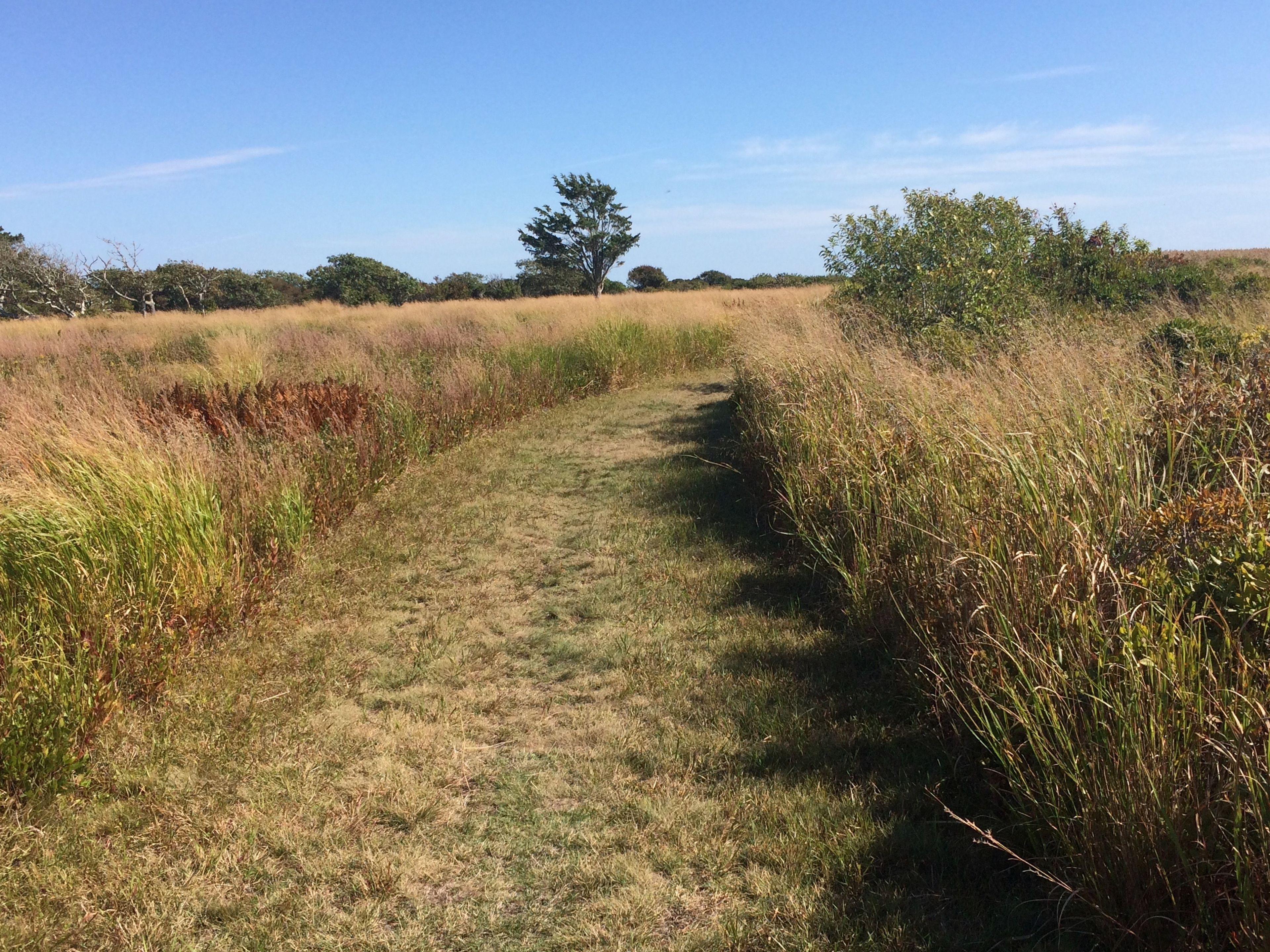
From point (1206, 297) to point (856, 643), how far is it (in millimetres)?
10726

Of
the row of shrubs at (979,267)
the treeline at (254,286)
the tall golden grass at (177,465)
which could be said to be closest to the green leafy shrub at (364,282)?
the treeline at (254,286)

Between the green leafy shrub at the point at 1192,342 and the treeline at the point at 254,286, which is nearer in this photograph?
the green leafy shrub at the point at 1192,342

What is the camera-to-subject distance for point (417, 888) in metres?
2.44

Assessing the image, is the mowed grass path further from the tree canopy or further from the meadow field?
the tree canopy

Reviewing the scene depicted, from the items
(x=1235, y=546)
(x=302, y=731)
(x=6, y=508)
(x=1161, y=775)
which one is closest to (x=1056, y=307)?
(x=1235, y=546)

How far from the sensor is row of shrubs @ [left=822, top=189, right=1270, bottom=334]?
831 cm

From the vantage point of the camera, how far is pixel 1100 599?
2494 millimetres

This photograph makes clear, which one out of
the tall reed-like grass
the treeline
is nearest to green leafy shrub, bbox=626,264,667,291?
the treeline

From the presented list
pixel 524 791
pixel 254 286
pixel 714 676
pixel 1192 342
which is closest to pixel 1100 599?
pixel 714 676

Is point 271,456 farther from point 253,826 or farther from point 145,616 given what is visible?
point 253,826

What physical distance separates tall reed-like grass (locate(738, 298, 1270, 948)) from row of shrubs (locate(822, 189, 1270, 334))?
11.5 ft

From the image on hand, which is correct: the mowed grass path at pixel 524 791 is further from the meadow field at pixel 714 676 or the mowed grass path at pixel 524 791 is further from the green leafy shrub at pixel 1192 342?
the green leafy shrub at pixel 1192 342

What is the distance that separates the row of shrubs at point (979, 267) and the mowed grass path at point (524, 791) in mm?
5057

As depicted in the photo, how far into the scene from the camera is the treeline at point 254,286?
22.6m
